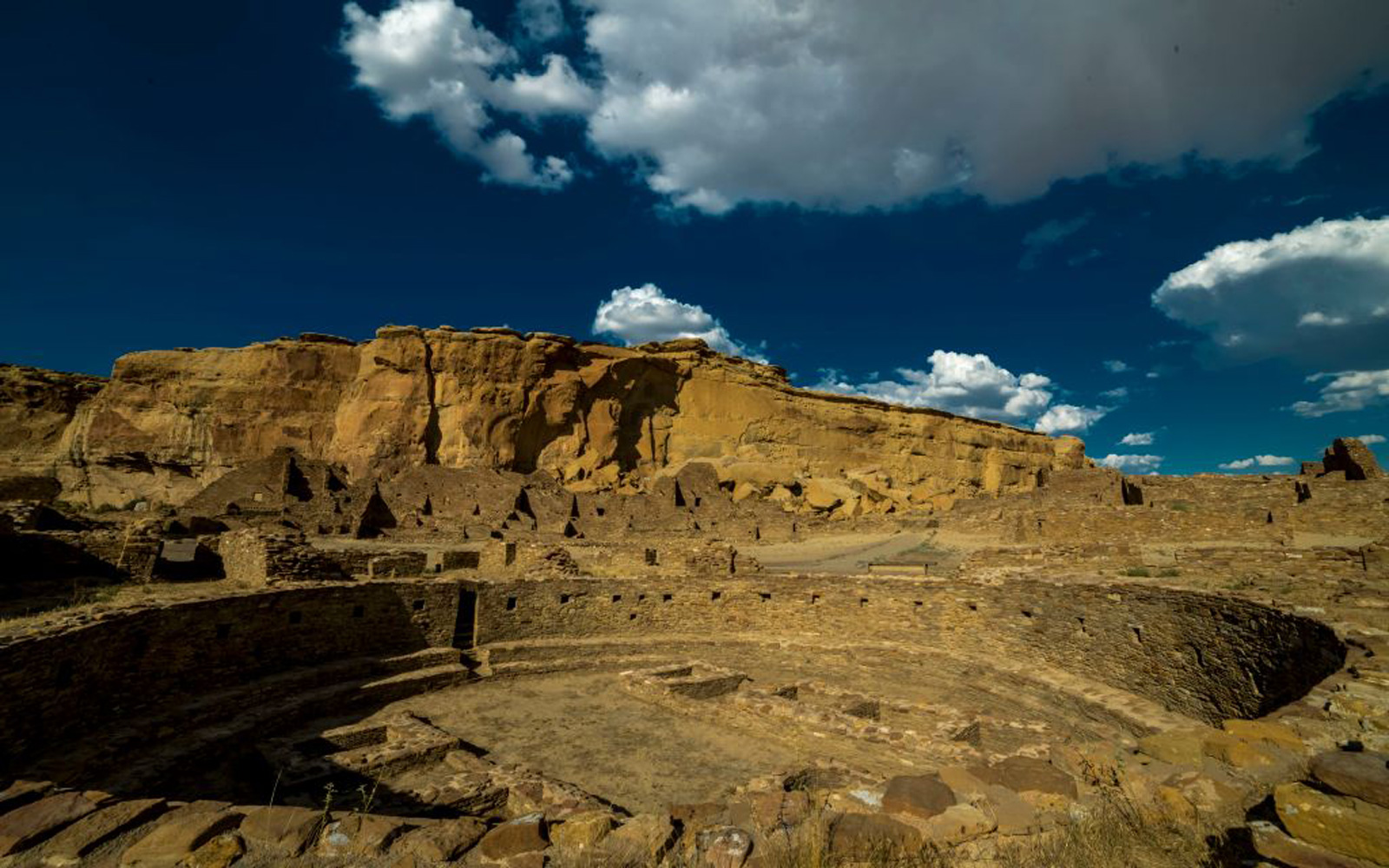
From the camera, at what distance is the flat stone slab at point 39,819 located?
161 inches

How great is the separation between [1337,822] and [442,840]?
17.7ft

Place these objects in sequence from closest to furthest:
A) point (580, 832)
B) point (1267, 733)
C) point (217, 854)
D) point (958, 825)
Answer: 1. point (217, 854)
2. point (958, 825)
3. point (580, 832)
4. point (1267, 733)

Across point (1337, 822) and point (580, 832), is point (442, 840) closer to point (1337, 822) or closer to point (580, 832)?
point (580, 832)

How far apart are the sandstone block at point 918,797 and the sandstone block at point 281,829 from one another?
4.25 meters

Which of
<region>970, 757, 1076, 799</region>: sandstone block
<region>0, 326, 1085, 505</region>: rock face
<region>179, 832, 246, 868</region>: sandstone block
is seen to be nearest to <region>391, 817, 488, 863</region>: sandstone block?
<region>179, 832, 246, 868</region>: sandstone block

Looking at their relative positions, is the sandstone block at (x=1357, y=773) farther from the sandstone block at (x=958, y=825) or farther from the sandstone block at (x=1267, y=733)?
the sandstone block at (x=958, y=825)

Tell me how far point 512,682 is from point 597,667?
221cm

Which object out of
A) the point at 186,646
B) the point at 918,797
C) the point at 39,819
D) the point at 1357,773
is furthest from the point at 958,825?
the point at 186,646

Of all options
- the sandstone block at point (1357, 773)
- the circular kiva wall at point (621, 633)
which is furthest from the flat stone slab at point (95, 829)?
the sandstone block at point (1357, 773)

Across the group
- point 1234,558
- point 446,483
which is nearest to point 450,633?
point 1234,558

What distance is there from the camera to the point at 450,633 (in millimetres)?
16625

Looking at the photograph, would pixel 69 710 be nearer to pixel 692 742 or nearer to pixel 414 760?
pixel 414 760

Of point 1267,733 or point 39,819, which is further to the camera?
point 1267,733

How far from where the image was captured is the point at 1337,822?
321 cm
